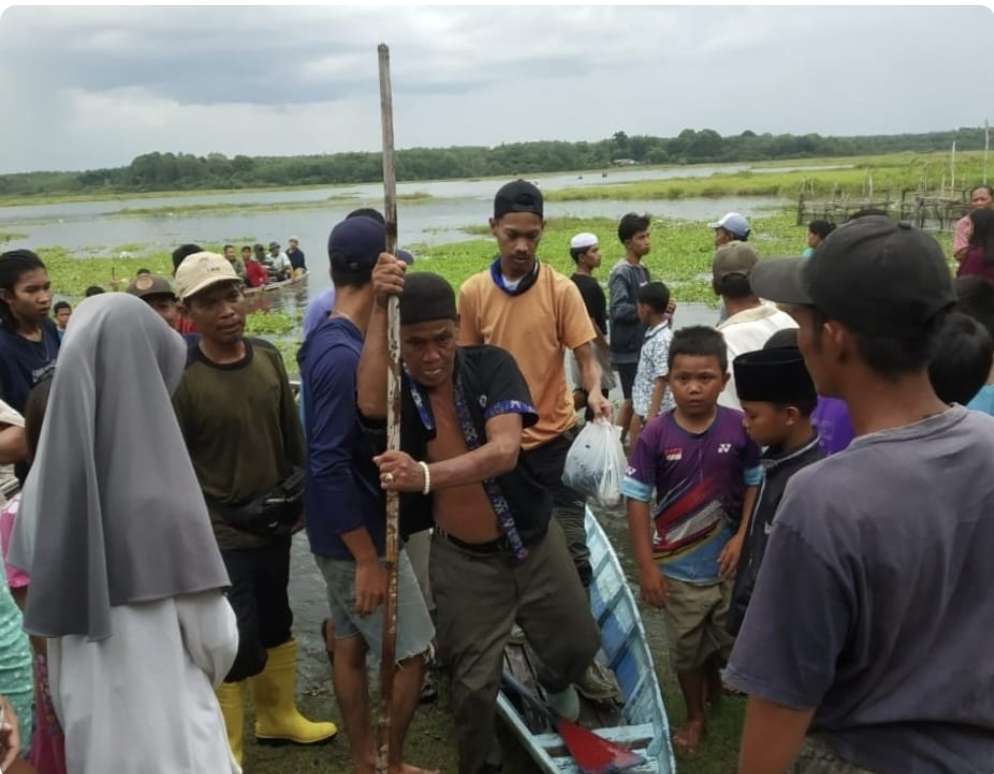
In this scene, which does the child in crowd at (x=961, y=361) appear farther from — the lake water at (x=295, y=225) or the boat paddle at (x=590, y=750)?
the lake water at (x=295, y=225)

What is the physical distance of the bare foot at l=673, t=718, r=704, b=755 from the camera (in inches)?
151

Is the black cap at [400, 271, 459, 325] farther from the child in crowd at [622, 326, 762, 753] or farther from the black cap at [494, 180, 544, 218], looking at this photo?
the black cap at [494, 180, 544, 218]

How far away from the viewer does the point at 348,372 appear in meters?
3.23

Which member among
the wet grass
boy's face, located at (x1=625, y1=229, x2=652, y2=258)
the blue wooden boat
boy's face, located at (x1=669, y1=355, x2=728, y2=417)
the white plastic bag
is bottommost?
the wet grass

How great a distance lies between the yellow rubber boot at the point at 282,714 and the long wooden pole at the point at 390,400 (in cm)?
91

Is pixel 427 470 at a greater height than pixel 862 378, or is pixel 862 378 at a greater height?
pixel 862 378

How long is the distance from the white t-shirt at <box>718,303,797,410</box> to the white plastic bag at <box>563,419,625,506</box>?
546 mm

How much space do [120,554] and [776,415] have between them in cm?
217

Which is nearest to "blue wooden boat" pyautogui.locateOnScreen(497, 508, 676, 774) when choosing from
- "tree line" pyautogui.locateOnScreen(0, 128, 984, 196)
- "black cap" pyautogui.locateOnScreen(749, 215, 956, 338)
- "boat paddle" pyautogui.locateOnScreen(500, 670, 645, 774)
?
"boat paddle" pyautogui.locateOnScreen(500, 670, 645, 774)

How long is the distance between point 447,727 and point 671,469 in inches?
65.9

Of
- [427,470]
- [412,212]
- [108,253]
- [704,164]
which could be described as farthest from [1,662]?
[704,164]

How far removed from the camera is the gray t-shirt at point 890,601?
1.50 meters

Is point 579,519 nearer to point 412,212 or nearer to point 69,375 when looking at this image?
point 69,375

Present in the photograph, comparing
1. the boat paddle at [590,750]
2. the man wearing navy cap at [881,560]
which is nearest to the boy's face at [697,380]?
the boat paddle at [590,750]
